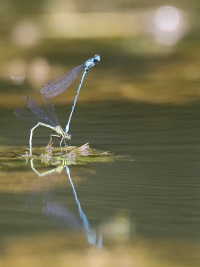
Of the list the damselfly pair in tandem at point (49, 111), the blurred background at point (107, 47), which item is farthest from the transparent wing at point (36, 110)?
the blurred background at point (107, 47)

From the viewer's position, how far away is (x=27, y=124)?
5609mm

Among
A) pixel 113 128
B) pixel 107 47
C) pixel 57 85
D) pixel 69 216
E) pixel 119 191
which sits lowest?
pixel 69 216

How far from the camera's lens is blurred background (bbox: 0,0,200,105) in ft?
23.5

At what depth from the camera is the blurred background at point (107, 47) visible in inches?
282

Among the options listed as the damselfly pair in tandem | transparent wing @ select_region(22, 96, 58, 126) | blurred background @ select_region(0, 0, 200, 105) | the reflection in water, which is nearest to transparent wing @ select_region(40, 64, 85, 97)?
the damselfly pair in tandem

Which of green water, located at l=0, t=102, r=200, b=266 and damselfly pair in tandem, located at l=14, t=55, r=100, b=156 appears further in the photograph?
damselfly pair in tandem, located at l=14, t=55, r=100, b=156

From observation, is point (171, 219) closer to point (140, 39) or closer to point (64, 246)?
point (64, 246)

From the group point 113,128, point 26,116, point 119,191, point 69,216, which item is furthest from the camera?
point 113,128

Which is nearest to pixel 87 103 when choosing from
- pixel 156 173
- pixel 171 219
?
pixel 156 173

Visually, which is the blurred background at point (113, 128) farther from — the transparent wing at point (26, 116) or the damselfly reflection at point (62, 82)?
the damselfly reflection at point (62, 82)

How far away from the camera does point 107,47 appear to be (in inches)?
322

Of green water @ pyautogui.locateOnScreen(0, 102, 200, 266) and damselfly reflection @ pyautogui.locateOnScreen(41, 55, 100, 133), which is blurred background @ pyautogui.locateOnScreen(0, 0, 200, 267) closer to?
green water @ pyautogui.locateOnScreen(0, 102, 200, 266)

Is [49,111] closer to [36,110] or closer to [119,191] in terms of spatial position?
[36,110]

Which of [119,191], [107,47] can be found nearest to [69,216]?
[119,191]
